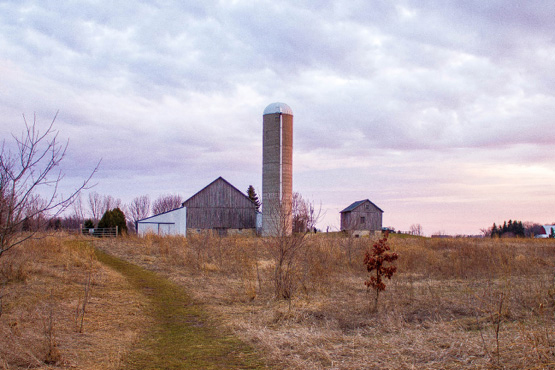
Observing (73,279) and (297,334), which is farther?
(73,279)

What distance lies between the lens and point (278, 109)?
34.9 meters

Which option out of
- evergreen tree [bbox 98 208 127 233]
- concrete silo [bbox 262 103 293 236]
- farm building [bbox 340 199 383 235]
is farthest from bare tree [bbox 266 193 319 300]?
farm building [bbox 340 199 383 235]

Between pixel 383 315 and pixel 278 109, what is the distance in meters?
28.5

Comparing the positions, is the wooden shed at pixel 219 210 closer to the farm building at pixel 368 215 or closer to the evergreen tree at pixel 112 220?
the evergreen tree at pixel 112 220

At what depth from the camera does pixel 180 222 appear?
36.8m

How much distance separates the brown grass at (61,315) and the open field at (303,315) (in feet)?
0.08

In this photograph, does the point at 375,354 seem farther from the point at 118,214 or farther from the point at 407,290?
the point at 118,214

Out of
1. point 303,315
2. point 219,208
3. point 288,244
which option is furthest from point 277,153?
point 303,315

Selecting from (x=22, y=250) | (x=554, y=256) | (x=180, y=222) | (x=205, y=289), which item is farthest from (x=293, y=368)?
(x=180, y=222)

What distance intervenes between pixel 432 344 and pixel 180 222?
33.1 m

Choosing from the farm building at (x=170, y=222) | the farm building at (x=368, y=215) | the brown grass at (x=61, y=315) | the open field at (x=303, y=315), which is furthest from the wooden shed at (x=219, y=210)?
the brown grass at (x=61, y=315)

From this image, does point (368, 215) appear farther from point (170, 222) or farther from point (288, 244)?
point (288, 244)

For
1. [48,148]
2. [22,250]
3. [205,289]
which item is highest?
[48,148]

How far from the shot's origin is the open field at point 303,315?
503 centimetres
